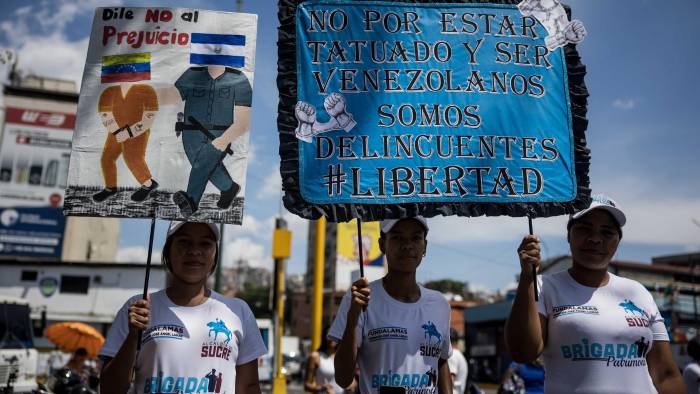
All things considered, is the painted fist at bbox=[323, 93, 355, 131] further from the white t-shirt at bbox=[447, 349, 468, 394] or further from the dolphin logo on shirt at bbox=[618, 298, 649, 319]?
the white t-shirt at bbox=[447, 349, 468, 394]

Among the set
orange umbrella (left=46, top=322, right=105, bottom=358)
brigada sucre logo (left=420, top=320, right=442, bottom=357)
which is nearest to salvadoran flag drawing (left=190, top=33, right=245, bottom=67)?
brigada sucre logo (left=420, top=320, right=442, bottom=357)

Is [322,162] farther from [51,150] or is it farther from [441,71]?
[51,150]

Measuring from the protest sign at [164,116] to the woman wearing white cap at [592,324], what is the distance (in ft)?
5.56

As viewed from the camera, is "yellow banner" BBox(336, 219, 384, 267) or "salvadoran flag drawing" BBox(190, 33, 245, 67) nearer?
"salvadoran flag drawing" BBox(190, 33, 245, 67)

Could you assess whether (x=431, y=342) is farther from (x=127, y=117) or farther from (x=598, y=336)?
(x=127, y=117)

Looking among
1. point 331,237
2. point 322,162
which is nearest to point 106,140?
point 322,162

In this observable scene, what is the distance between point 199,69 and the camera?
3.77 metres

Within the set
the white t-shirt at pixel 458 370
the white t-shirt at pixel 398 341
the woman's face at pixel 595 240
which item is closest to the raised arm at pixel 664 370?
the woman's face at pixel 595 240

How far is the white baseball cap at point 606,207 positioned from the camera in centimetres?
333

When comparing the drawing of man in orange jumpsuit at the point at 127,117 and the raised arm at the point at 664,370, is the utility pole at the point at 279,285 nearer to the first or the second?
the drawing of man in orange jumpsuit at the point at 127,117

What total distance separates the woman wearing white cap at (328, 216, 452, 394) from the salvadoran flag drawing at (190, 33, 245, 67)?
4.62ft

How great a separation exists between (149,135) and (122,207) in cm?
46

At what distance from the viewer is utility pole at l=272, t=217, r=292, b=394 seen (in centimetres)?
1438

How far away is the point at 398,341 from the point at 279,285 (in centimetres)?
1280
